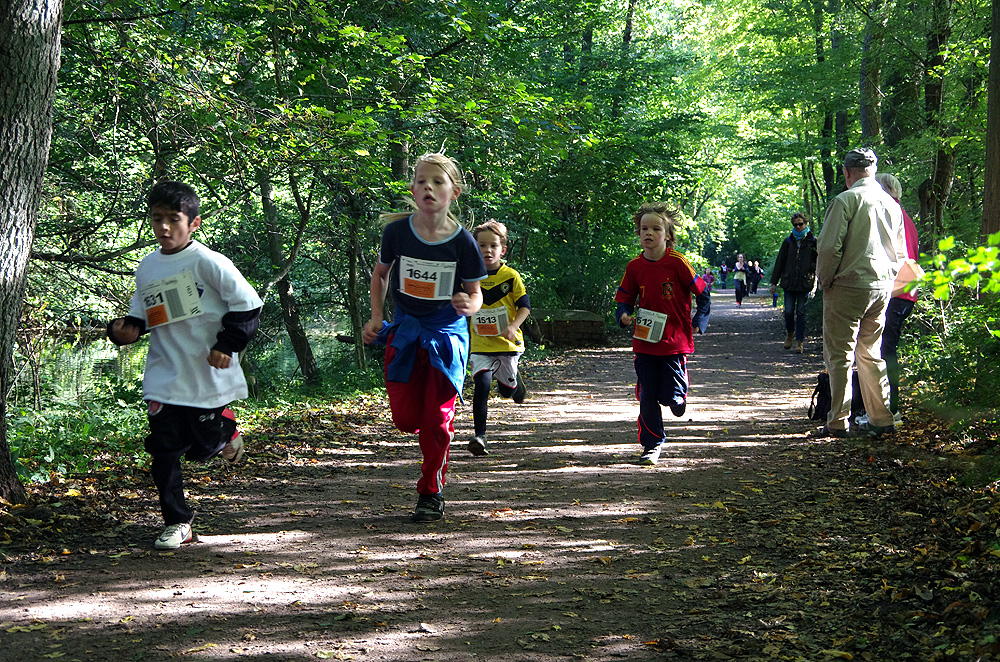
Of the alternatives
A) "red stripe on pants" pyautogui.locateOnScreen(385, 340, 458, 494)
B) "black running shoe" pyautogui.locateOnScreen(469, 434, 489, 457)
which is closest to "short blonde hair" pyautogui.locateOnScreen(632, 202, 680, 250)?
"black running shoe" pyautogui.locateOnScreen(469, 434, 489, 457)

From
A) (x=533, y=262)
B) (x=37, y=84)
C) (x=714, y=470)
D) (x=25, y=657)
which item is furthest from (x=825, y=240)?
(x=533, y=262)

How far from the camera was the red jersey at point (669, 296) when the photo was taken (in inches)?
282

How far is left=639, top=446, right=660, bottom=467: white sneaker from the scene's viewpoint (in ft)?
23.8

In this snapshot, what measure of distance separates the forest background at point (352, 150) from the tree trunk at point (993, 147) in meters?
0.06

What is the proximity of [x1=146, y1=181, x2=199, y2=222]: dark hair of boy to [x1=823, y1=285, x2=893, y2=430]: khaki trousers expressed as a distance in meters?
5.27

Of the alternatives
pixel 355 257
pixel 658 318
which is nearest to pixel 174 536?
pixel 658 318

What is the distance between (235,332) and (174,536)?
117cm

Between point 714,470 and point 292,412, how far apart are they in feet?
16.8

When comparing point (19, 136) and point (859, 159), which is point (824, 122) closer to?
point (859, 159)

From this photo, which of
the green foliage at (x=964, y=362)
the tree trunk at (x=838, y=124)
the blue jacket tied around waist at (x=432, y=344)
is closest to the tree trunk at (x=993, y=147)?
the green foliage at (x=964, y=362)

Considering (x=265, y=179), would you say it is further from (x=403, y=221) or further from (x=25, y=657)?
(x=25, y=657)

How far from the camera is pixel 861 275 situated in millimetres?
7277

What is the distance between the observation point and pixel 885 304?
24.3ft

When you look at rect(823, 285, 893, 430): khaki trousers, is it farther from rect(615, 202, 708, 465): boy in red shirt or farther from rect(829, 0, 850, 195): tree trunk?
rect(829, 0, 850, 195): tree trunk
